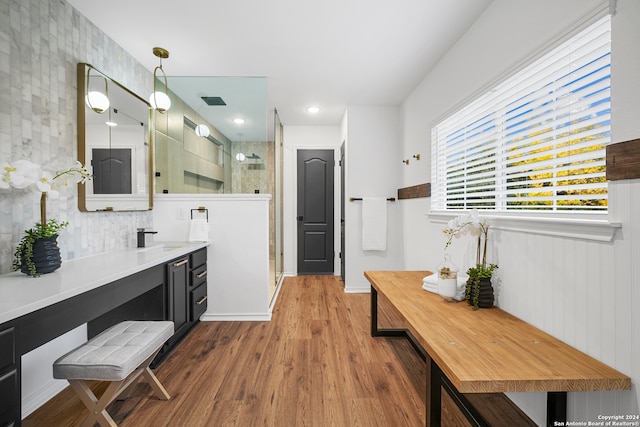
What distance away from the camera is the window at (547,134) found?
A: 4.14 ft

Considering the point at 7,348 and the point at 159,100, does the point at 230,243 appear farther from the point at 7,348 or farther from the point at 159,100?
the point at 7,348

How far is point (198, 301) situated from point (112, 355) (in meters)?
1.41

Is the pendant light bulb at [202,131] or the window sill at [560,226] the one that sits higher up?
the pendant light bulb at [202,131]

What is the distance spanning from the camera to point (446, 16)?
2129 millimetres

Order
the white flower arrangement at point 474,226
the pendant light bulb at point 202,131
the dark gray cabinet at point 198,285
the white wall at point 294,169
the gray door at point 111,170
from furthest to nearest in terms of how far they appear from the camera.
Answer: the white wall at point 294,169 → the pendant light bulb at point 202,131 → the dark gray cabinet at point 198,285 → the gray door at point 111,170 → the white flower arrangement at point 474,226

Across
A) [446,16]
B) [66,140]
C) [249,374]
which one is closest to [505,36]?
[446,16]

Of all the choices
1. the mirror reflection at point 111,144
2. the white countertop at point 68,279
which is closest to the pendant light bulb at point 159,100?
the mirror reflection at point 111,144

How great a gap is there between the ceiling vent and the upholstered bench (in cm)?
272

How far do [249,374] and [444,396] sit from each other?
4.12 ft

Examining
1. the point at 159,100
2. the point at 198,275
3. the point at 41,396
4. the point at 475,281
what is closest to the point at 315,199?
the point at 198,275

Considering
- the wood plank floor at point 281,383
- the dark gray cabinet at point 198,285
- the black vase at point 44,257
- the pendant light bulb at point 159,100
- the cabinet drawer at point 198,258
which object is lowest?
the wood plank floor at point 281,383

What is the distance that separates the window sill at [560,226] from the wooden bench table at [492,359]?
0.49m

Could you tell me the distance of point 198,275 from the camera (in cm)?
278

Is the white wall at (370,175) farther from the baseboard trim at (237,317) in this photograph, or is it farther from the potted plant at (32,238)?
the potted plant at (32,238)
